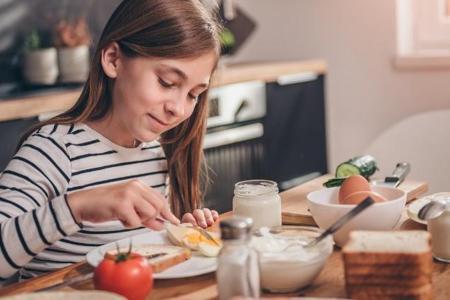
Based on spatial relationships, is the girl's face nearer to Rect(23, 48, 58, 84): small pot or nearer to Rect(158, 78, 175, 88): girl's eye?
Rect(158, 78, 175, 88): girl's eye

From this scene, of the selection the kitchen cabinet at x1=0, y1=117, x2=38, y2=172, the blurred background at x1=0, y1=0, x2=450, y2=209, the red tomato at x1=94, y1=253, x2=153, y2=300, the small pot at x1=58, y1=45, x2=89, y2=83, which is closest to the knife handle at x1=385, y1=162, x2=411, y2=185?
the red tomato at x1=94, y1=253, x2=153, y2=300

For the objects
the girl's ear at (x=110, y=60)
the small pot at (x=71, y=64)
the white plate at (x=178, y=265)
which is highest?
the girl's ear at (x=110, y=60)

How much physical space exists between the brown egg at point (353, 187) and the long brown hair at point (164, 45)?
435 mm

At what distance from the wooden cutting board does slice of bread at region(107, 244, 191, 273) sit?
0.34 metres

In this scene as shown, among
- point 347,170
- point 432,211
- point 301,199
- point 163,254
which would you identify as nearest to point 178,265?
point 163,254

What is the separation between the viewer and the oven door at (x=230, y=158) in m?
3.27

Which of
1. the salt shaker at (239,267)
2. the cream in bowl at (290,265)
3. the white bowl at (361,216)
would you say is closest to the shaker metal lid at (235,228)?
the salt shaker at (239,267)

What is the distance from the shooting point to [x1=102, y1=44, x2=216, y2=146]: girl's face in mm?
1634

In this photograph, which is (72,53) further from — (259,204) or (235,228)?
(235,228)

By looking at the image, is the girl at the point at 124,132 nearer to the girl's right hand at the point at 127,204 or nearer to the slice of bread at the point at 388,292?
the girl's right hand at the point at 127,204

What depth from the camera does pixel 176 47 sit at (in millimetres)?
1648

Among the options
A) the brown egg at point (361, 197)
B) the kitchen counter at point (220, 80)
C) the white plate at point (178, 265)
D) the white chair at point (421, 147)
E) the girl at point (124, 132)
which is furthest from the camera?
the kitchen counter at point (220, 80)

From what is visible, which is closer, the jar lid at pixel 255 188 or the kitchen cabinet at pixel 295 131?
the jar lid at pixel 255 188

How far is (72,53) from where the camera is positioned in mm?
3020
